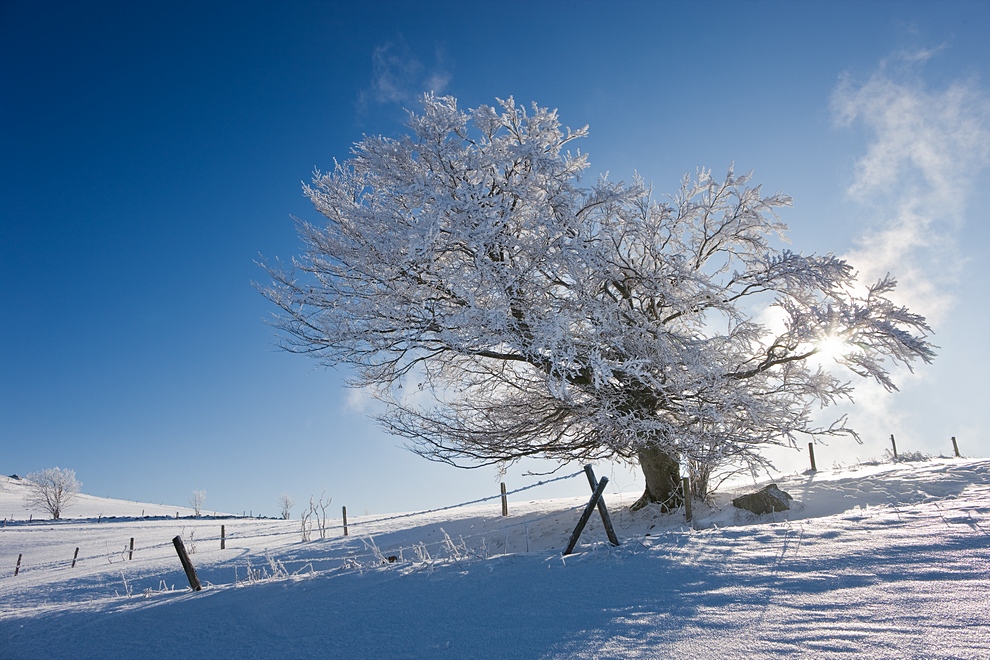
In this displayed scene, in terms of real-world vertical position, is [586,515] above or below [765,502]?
above

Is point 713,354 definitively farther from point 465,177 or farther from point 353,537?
point 353,537

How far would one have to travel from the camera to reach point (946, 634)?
127 inches

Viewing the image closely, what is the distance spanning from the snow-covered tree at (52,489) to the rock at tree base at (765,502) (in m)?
67.1

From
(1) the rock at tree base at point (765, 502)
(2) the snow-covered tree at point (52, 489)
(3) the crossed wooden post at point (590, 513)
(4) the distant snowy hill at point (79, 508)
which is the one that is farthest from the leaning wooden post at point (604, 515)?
(2) the snow-covered tree at point (52, 489)

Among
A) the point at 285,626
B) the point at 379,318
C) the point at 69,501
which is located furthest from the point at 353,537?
the point at 69,501

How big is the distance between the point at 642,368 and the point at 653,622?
251 inches

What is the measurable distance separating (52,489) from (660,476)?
2635 inches

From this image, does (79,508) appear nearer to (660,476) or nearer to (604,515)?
(660,476)

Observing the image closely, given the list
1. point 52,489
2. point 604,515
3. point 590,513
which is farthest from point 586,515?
point 52,489

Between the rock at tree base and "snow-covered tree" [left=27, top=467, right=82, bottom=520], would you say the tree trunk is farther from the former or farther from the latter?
"snow-covered tree" [left=27, top=467, right=82, bottom=520]

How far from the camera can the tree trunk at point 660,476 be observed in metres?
12.4

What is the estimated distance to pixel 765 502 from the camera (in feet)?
35.8

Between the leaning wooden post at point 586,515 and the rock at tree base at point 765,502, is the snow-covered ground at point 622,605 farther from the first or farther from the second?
the rock at tree base at point 765,502

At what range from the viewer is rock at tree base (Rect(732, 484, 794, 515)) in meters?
10.8
